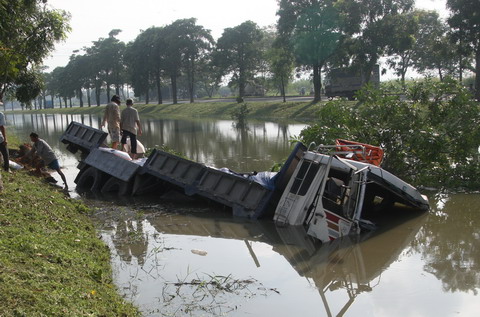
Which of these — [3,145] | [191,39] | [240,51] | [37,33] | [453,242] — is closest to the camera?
[453,242]

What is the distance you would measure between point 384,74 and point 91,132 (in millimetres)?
35570

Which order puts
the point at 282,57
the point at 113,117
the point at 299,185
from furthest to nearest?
the point at 282,57
the point at 113,117
the point at 299,185

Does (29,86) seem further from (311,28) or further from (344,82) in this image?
(344,82)

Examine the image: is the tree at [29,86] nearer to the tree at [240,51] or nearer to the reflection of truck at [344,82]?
the reflection of truck at [344,82]

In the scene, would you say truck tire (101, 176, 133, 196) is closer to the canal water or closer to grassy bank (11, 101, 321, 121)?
the canal water

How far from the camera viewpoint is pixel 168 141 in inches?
1113

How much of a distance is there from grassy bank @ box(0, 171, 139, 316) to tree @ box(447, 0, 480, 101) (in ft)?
96.8

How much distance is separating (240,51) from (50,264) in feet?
187

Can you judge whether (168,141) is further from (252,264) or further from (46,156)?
(252,264)

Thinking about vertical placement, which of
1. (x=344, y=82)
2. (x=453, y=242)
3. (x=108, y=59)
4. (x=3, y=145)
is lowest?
(x=453, y=242)

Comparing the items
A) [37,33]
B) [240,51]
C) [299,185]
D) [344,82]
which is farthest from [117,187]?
[240,51]

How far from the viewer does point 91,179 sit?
1466cm

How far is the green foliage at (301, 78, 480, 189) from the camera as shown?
483 inches

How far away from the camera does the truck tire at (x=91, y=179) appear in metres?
13.8
